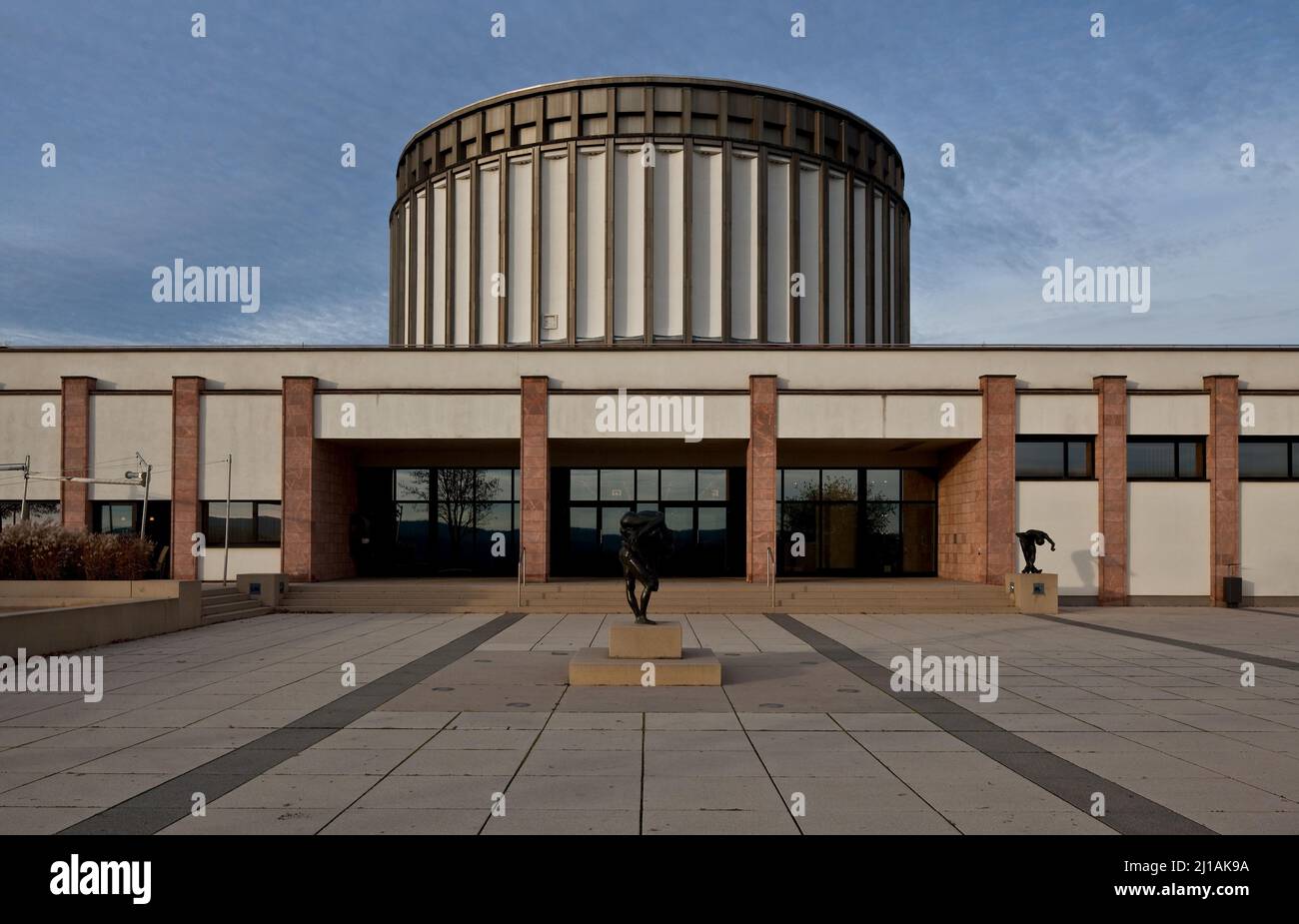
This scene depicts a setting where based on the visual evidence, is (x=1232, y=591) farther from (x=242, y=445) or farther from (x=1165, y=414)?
(x=242, y=445)

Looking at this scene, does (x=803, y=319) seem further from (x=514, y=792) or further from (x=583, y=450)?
(x=514, y=792)

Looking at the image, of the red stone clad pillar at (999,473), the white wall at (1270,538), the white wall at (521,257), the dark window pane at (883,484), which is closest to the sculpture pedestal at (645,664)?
the red stone clad pillar at (999,473)

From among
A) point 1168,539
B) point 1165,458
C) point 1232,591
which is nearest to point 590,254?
point 1165,458

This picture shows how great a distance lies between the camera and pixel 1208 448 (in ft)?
84.0

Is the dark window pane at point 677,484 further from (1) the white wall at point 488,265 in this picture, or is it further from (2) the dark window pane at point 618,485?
(1) the white wall at point 488,265

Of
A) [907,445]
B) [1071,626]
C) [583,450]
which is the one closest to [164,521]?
[583,450]

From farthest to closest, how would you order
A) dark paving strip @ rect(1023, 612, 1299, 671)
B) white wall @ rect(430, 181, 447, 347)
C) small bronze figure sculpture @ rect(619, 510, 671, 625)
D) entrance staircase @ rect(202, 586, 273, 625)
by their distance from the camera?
1. white wall @ rect(430, 181, 447, 347)
2. entrance staircase @ rect(202, 586, 273, 625)
3. dark paving strip @ rect(1023, 612, 1299, 671)
4. small bronze figure sculpture @ rect(619, 510, 671, 625)

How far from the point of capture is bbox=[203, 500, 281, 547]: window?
1012 inches

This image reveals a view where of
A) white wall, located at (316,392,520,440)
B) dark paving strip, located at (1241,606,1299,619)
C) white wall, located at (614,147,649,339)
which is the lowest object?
dark paving strip, located at (1241,606,1299,619)

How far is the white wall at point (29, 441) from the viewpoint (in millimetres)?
25859

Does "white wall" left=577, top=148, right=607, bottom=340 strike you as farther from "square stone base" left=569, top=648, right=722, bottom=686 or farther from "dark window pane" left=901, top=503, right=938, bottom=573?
"square stone base" left=569, top=648, right=722, bottom=686

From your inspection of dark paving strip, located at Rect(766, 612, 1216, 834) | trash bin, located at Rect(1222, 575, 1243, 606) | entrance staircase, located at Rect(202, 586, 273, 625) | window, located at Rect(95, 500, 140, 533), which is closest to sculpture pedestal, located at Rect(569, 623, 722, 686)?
dark paving strip, located at Rect(766, 612, 1216, 834)

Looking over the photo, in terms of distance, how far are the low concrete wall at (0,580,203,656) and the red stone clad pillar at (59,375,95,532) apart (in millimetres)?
7996

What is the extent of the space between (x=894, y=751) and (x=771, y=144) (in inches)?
1378
